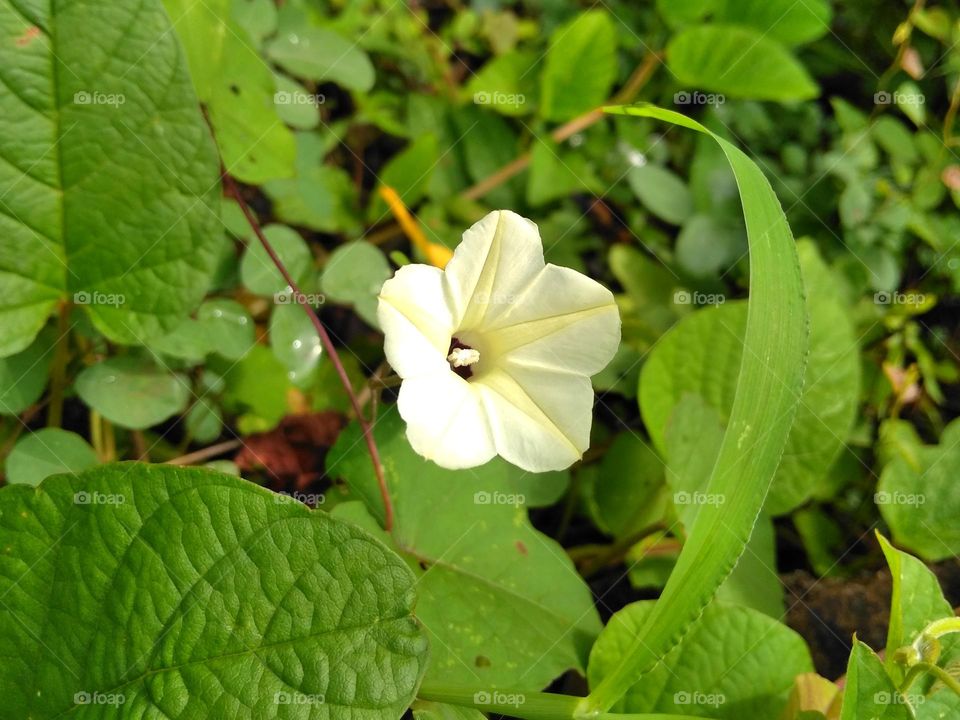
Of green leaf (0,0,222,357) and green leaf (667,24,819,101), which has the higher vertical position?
green leaf (667,24,819,101)

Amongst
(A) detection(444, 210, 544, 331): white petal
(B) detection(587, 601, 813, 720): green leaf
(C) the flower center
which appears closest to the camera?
(A) detection(444, 210, 544, 331): white petal

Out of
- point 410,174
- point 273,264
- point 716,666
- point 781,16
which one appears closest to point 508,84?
point 410,174

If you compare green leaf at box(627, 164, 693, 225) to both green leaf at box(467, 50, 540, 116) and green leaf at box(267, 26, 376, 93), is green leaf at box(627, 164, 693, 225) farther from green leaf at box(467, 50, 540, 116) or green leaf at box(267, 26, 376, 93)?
green leaf at box(267, 26, 376, 93)

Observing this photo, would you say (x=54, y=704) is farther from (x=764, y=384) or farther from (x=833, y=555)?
(x=833, y=555)

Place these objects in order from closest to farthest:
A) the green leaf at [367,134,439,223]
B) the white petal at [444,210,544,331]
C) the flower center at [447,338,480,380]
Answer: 1. the white petal at [444,210,544,331]
2. the flower center at [447,338,480,380]
3. the green leaf at [367,134,439,223]

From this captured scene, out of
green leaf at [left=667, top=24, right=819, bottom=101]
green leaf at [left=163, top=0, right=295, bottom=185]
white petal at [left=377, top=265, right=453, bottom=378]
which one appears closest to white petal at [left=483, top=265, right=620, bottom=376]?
white petal at [left=377, top=265, right=453, bottom=378]

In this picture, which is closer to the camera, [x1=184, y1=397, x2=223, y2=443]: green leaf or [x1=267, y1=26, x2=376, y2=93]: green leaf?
[x1=184, y1=397, x2=223, y2=443]: green leaf
